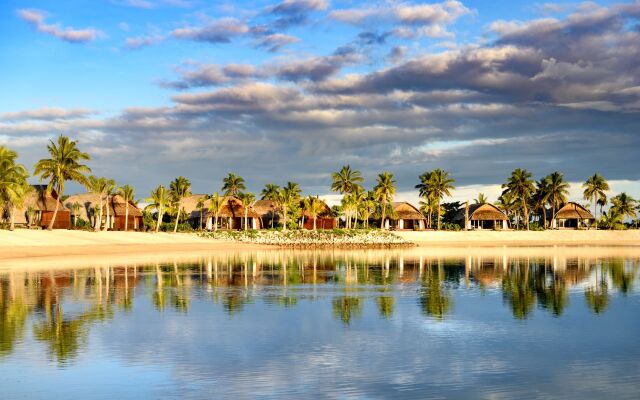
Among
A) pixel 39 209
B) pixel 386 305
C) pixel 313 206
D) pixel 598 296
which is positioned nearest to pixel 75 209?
pixel 39 209

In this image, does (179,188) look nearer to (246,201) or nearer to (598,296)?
(246,201)

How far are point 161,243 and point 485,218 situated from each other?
199ft

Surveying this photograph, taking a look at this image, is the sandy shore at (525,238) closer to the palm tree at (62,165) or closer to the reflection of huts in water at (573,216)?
the reflection of huts in water at (573,216)

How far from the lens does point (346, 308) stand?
2705 centimetres

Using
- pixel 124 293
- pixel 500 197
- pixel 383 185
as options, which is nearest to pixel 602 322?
pixel 124 293

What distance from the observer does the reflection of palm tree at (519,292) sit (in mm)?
26731

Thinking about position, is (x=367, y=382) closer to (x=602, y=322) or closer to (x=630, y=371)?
(x=630, y=371)

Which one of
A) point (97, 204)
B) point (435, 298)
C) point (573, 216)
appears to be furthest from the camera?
point (573, 216)

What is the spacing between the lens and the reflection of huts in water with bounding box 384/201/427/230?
117 metres

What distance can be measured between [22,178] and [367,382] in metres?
63.7

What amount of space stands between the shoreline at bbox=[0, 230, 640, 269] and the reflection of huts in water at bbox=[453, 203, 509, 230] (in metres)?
9.61

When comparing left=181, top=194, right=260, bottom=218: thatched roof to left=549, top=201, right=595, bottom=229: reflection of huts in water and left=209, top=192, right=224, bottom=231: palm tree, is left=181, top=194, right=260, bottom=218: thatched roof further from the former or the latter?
left=549, top=201, right=595, bottom=229: reflection of huts in water

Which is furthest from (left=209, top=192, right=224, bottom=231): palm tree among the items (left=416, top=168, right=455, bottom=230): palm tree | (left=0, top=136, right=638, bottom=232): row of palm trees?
(left=416, top=168, right=455, bottom=230): palm tree

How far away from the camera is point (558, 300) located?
30.0m
